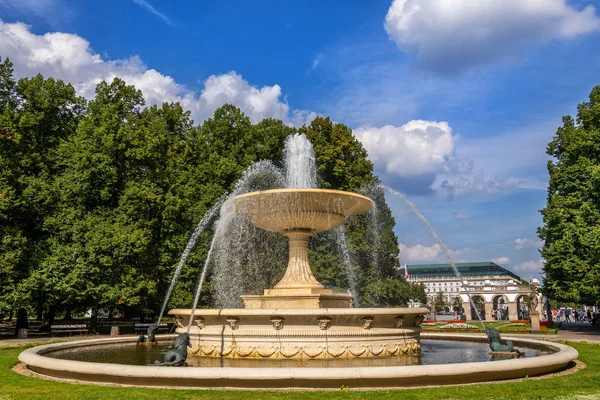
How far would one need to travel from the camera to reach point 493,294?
63.4 meters

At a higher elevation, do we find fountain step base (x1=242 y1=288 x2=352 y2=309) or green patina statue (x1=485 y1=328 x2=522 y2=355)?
fountain step base (x1=242 y1=288 x2=352 y2=309)

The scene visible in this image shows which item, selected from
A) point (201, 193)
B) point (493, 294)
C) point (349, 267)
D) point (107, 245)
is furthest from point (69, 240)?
point (493, 294)

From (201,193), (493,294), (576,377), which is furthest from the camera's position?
(493,294)

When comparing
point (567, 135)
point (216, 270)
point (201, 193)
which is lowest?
point (216, 270)

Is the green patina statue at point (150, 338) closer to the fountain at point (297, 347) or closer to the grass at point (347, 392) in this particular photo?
the fountain at point (297, 347)

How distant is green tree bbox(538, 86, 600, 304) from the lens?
25000mm

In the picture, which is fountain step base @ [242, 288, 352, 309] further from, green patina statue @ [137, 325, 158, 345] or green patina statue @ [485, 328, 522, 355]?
green patina statue @ [137, 325, 158, 345]

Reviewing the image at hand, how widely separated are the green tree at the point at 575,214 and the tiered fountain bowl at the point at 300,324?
16.0 m

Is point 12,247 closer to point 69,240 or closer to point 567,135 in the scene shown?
point 69,240

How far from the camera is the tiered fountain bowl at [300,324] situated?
10906mm

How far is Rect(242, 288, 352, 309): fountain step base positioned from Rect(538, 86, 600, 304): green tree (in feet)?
52.4

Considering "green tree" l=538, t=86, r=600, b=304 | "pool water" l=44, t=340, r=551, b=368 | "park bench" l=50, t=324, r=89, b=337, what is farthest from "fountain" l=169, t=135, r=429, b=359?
"green tree" l=538, t=86, r=600, b=304

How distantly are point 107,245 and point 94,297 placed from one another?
2.71 m

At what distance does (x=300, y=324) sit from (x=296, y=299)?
80.9 inches
